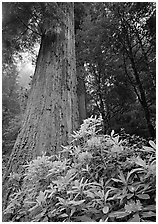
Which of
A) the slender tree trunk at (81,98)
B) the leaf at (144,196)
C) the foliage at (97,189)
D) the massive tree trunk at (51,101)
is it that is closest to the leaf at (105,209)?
the foliage at (97,189)

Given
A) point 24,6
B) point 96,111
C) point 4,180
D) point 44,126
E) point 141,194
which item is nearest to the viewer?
point 141,194

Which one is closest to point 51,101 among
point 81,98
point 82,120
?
A: point 82,120

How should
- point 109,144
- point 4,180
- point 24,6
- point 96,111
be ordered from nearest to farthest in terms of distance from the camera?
point 109,144
point 4,180
point 24,6
point 96,111

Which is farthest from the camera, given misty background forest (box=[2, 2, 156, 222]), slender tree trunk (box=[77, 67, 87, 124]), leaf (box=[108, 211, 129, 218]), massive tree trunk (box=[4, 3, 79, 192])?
slender tree trunk (box=[77, 67, 87, 124])

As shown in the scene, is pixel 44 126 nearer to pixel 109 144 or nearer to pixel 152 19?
pixel 109 144

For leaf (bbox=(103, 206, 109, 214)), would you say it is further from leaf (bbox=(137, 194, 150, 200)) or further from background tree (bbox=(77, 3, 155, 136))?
background tree (bbox=(77, 3, 155, 136))

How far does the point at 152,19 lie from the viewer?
499 centimetres

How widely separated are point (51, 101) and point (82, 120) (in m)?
0.52

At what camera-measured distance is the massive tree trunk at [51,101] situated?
5.51ft

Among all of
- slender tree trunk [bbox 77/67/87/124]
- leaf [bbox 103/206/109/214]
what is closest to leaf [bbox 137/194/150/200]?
leaf [bbox 103/206/109/214]

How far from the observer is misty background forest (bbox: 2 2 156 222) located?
821mm

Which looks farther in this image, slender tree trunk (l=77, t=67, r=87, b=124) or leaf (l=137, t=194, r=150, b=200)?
slender tree trunk (l=77, t=67, r=87, b=124)

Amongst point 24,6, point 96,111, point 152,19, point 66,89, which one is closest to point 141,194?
point 66,89

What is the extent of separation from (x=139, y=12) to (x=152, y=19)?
15.9 inches
